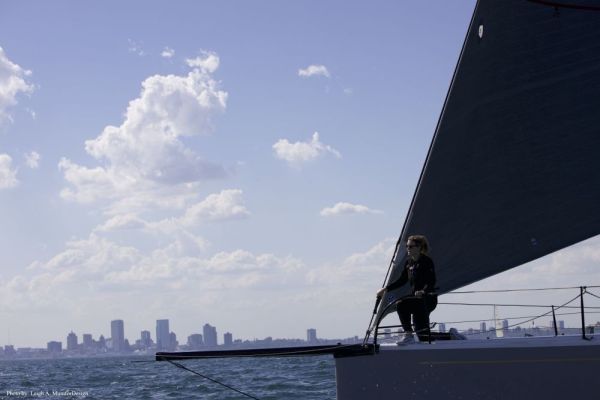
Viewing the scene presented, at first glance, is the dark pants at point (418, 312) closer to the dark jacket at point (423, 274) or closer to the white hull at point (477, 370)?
the dark jacket at point (423, 274)

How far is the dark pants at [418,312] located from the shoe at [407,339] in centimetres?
8

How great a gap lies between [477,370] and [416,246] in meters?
1.44

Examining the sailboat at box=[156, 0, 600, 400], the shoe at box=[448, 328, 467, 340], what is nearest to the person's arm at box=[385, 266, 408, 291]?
the sailboat at box=[156, 0, 600, 400]

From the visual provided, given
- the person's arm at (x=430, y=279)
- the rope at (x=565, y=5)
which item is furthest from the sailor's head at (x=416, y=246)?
the rope at (x=565, y=5)

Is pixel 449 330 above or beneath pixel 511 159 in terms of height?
A: beneath

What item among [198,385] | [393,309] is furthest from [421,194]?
[198,385]

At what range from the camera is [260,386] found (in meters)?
28.6

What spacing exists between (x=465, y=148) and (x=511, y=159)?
1.67 feet

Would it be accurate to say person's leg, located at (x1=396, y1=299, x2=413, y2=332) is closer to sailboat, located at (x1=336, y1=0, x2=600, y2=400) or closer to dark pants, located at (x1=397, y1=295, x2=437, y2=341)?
dark pants, located at (x1=397, y1=295, x2=437, y2=341)

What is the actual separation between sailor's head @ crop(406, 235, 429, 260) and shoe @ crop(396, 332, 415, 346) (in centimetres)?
78

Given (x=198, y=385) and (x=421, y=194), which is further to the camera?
(x=198, y=385)

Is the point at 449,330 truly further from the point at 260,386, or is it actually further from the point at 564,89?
the point at 260,386

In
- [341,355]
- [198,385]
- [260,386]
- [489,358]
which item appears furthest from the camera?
[198,385]

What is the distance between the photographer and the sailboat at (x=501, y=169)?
8.30 metres
